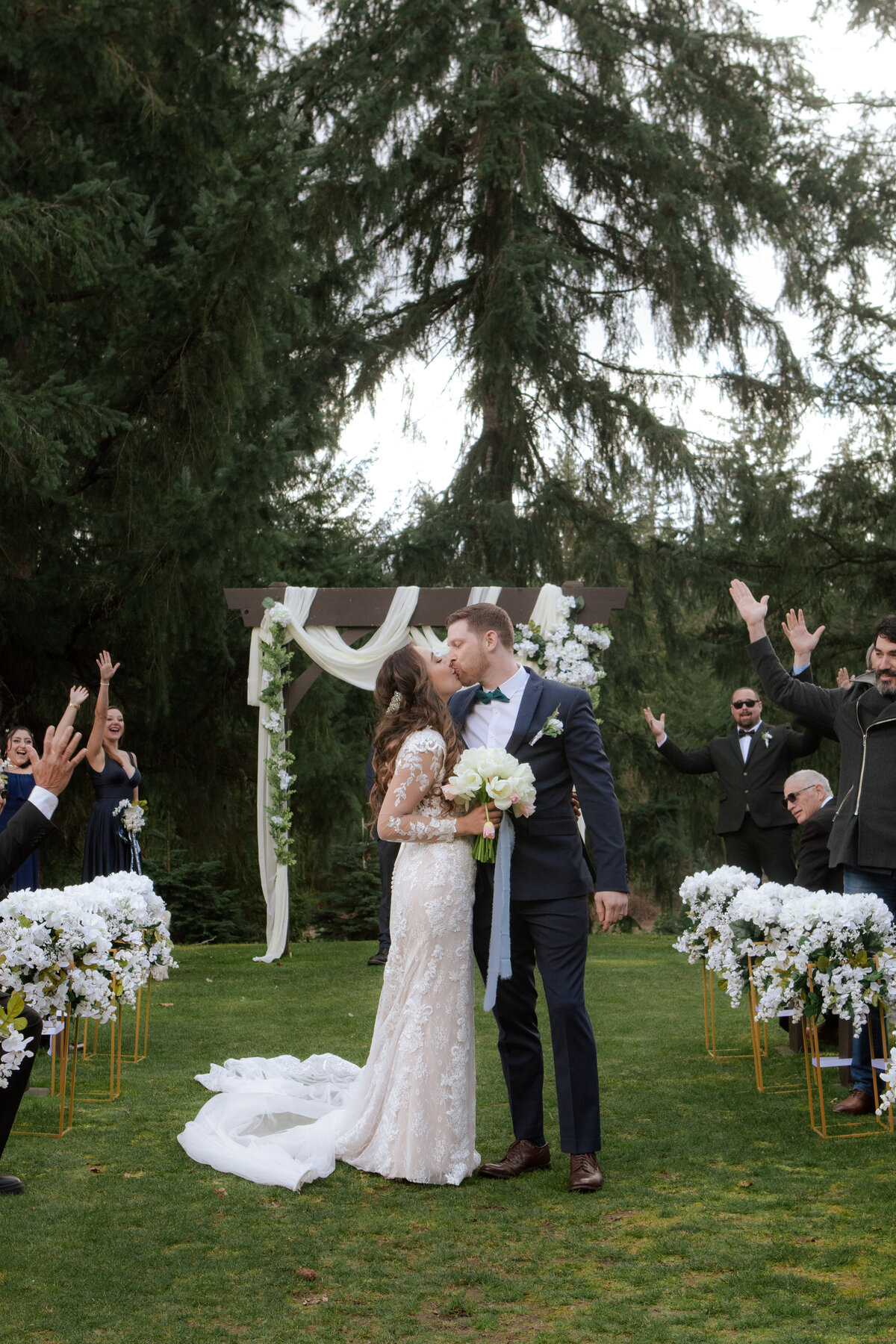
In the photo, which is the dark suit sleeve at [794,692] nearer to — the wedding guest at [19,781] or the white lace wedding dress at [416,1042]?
the white lace wedding dress at [416,1042]

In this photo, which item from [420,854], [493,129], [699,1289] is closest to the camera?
[699,1289]

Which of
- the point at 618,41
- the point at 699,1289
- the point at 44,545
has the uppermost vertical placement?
the point at 618,41

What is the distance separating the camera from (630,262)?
16688mm

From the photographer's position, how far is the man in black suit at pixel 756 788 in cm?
835

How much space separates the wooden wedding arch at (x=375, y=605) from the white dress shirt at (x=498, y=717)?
6.74 m

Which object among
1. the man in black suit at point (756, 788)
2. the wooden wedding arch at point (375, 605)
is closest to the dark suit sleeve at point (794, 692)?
the man in black suit at point (756, 788)

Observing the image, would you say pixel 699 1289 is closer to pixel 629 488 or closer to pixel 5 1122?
pixel 5 1122

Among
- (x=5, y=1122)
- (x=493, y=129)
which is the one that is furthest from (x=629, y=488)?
(x=5, y=1122)

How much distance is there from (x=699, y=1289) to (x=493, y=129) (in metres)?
14.2

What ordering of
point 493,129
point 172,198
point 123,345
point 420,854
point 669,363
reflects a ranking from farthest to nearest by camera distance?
point 669,363 → point 493,129 → point 172,198 → point 123,345 → point 420,854

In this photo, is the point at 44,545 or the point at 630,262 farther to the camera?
the point at 630,262

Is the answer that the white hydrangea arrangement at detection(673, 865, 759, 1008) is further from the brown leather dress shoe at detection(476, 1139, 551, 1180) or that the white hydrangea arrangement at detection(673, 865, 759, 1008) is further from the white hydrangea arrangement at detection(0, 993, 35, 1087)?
the white hydrangea arrangement at detection(0, 993, 35, 1087)

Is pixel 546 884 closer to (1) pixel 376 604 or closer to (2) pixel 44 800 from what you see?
(2) pixel 44 800

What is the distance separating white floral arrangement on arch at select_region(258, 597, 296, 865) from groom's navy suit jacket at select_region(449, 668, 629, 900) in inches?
285
